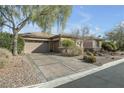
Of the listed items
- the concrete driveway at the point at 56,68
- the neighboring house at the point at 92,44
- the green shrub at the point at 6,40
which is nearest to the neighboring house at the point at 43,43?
the neighboring house at the point at 92,44

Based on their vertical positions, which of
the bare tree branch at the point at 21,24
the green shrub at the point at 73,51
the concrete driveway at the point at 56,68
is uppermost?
the bare tree branch at the point at 21,24

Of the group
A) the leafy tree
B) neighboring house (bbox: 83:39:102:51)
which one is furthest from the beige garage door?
the leafy tree

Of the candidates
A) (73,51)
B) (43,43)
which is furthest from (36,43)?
(73,51)

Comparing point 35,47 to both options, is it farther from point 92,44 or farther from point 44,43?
point 92,44

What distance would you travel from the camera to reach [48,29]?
727 inches

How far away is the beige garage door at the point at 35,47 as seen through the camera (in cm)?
2472

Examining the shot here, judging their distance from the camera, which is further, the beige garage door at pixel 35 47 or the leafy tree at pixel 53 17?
the beige garage door at pixel 35 47

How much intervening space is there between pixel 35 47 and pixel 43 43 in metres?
1.75

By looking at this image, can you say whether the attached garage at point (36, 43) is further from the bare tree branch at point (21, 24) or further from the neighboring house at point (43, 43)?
the bare tree branch at point (21, 24)

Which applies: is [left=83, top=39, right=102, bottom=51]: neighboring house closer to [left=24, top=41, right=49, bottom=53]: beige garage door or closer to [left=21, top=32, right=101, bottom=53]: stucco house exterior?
[left=21, top=32, right=101, bottom=53]: stucco house exterior

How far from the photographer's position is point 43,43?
2648cm
